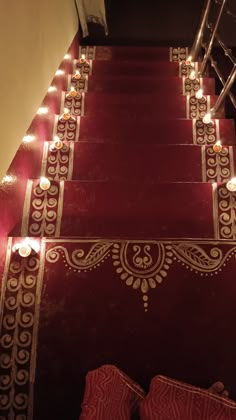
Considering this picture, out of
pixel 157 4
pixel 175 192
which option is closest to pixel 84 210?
pixel 175 192

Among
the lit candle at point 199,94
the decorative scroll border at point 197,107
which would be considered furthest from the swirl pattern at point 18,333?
the lit candle at point 199,94

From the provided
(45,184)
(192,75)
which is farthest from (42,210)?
(192,75)

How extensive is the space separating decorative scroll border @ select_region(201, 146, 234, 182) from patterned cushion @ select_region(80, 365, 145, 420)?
1.08 metres

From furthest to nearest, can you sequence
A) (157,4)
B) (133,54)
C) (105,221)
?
(157,4), (133,54), (105,221)

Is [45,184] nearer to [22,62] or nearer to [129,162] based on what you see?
[129,162]

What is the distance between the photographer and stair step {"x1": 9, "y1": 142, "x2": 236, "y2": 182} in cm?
178

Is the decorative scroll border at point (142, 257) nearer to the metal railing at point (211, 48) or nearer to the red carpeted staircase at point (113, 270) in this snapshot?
the red carpeted staircase at point (113, 270)

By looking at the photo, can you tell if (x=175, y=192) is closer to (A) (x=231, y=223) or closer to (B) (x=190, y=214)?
(B) (x=190, y=214)

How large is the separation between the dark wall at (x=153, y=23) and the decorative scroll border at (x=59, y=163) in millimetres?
2512

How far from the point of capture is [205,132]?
2.10 m

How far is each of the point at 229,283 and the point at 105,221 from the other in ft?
1.78

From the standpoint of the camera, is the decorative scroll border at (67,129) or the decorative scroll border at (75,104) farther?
the decorative scroll border at (75,104)

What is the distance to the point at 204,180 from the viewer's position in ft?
5.85

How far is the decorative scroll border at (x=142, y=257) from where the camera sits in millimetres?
1326
